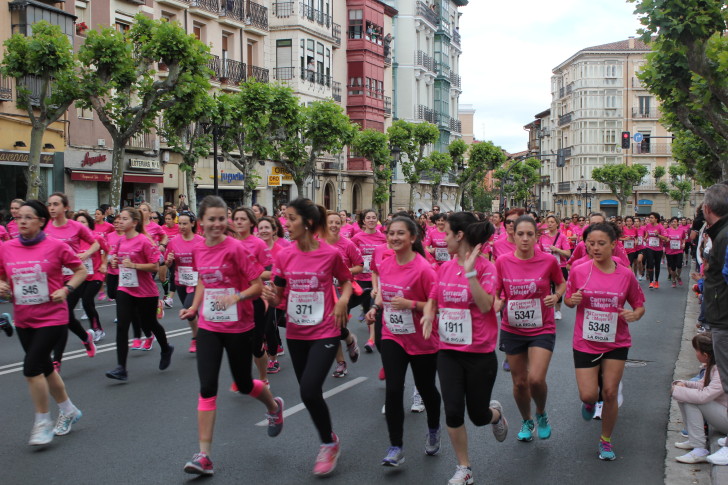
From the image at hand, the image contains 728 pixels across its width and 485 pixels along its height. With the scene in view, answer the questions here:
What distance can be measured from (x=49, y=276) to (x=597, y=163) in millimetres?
93391

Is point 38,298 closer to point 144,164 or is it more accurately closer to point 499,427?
point 499,427

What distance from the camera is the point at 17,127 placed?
27500mm

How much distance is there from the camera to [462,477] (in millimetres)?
5535

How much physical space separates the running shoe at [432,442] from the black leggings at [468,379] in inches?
27.1

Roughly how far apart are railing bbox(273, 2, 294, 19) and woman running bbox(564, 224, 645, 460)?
1519 inches

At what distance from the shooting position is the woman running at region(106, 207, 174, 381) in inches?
354

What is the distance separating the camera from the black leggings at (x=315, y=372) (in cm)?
581

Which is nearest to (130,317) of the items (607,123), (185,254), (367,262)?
(185,254)

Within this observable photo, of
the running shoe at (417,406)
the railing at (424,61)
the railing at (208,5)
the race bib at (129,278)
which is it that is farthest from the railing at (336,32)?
the running shoe at (417,406)

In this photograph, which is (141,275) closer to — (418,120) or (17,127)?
(17,127)

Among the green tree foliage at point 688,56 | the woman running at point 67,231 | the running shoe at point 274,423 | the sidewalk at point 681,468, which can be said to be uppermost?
the green tree foliage at point 688,56

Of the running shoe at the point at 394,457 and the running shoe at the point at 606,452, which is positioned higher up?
the running shoe at the point at 394,457

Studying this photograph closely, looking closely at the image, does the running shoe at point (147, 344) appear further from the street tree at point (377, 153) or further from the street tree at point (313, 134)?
the street tree at point (377, 153)

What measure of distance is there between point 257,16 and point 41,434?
3717cm
